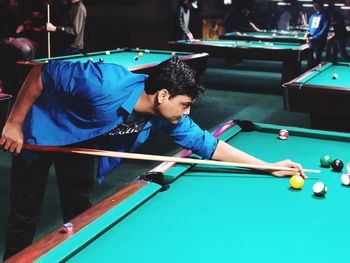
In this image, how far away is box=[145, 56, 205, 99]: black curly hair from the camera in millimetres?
1830

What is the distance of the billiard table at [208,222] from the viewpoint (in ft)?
4.16

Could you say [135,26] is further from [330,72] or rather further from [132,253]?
[132,253]

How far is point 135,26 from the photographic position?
9461mm

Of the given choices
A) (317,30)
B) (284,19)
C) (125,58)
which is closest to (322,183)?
(125,58)

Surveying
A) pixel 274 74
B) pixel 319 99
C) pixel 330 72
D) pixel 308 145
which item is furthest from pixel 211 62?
pixel 308 145

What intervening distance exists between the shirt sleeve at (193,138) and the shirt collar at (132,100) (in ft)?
0.72

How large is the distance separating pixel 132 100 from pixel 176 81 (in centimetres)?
21

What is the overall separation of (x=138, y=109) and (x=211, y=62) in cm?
859

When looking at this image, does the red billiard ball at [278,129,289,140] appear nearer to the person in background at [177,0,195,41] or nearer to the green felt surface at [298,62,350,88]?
the green felt surface at [298,62,350,88]

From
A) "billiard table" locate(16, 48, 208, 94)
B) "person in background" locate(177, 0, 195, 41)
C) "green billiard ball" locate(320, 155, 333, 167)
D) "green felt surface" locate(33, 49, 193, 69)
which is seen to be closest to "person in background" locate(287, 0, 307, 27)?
"person in background" locate(177, 0, 195, 41)

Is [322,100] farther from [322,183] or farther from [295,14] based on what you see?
[295,14]

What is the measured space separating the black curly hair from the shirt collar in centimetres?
7

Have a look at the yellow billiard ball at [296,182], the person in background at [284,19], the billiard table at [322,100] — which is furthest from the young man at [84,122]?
the person in background at [284,19]

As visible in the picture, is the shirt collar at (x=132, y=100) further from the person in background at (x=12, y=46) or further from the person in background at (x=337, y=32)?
the person in background at (x=337, y=32)
